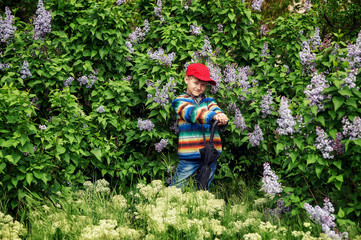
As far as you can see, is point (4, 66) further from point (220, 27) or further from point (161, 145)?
point (220, 27)

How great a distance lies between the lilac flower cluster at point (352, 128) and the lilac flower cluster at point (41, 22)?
12.3 feet

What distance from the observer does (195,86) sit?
4691 mm

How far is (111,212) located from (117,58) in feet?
7.20

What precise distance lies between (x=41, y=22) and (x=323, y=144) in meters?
3.71

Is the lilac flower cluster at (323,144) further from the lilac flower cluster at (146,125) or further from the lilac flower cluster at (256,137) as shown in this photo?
the lilac flower cluster at (146,125)

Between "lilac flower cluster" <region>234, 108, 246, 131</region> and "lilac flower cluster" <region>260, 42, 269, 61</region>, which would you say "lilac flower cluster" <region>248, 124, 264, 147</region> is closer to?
"lilac flower cluster" <region>234, 108, 246, 131</region>

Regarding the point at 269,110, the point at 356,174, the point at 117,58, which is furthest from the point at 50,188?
the point at 356,174

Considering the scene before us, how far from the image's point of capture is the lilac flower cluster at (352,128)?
11.2ft

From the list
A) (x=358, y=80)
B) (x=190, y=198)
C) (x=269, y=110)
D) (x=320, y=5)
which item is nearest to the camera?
(x=358, y=80)

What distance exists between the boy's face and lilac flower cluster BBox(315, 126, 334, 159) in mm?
1568

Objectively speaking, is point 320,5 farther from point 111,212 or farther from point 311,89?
point 111,212

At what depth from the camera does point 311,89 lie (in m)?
3.80

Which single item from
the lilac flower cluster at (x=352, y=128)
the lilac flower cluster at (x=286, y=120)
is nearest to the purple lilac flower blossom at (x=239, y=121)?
the lilac flower cluster at (x=286, y=120)

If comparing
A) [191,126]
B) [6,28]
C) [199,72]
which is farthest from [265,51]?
[6,28]
